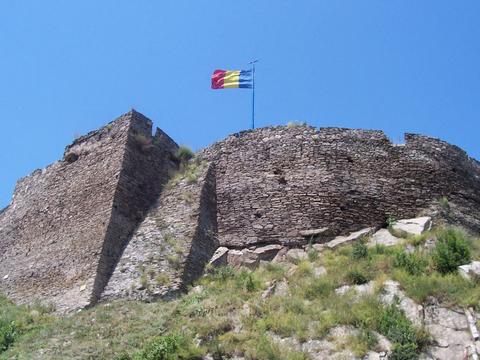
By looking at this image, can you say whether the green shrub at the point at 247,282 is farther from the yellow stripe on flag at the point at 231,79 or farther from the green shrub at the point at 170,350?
the yellow stripe on flag at the point at 231,79

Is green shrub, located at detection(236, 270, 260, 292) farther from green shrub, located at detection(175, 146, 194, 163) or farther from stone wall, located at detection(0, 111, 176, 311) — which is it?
green shrub, located at detection(175, 146, 194, 163)

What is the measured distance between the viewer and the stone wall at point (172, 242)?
56.7 feet

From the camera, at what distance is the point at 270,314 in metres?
14.3

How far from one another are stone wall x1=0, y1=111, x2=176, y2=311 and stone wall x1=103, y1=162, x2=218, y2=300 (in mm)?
441

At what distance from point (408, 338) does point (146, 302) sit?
678 centimetres

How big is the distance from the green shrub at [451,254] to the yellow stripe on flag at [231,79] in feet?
35.1

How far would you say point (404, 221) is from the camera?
1852 centimetres

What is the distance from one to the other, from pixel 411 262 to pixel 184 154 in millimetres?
8967

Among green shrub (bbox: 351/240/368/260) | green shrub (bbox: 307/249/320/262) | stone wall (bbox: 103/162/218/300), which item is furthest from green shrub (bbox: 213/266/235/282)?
green shrub (bbox: 351/240/368/260)

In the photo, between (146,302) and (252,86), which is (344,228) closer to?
(146,302)

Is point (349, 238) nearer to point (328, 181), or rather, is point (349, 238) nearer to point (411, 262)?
point (328, 181)

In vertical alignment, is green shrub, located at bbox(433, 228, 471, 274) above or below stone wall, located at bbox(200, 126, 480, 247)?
below

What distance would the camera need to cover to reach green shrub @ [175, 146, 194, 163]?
21.8 metres

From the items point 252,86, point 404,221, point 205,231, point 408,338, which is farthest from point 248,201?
point 408,338
